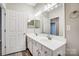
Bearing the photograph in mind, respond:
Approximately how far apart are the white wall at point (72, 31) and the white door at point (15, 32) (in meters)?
1.27

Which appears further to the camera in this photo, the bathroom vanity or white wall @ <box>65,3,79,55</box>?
white wall @ <box>65,3,79,55</box>

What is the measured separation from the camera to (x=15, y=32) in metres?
2.26

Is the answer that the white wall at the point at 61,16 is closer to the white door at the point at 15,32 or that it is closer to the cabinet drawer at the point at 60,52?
the cabinet drawer at the point at 60,52

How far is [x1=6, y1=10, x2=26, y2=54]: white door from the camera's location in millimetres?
2238

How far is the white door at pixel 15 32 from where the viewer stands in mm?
2238

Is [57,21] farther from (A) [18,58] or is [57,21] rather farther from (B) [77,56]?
(A) [18,58]

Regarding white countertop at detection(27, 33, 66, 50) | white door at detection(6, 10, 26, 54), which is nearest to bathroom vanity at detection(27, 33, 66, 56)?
white countertop at detection(27, 33, 66, 50)

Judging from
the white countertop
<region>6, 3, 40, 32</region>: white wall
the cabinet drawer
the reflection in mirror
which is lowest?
the cabinet drawer

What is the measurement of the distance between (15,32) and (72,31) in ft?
5.05

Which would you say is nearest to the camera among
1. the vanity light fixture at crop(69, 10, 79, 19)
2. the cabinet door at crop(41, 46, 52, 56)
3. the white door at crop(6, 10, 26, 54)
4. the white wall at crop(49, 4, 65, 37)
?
the cabinet door at crop(41, 46, 52, 56)

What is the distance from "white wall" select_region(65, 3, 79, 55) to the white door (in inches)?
50.1

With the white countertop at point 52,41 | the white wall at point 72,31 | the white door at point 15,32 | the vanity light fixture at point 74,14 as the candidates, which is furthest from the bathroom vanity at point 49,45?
the vanity light fixture at point 74,14

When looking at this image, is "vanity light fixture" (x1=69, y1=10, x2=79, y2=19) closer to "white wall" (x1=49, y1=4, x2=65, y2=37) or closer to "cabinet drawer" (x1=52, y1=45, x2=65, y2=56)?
"white wall" (x1=49, y1=4, x2=65, y2=37)

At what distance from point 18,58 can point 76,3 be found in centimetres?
165
